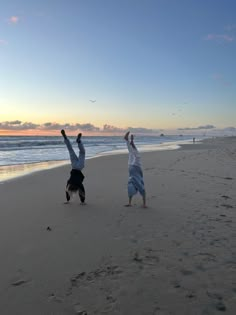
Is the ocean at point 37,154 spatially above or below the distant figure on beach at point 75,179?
below

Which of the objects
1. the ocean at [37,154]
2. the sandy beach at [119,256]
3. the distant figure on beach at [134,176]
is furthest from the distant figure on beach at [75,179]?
the ocean at [37,154]

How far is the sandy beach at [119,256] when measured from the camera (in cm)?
371

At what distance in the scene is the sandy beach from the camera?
3713 millimetres

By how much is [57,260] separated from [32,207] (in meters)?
3.76

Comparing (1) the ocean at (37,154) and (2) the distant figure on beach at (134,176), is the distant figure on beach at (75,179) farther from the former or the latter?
(1) the ocean at (37,154)

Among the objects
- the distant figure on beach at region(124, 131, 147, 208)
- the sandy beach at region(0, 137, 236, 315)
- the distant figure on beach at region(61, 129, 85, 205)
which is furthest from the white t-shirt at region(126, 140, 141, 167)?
the distant figure on beach at region(61, 129, 85, 205)

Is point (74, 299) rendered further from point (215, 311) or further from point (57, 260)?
point (215, 311)

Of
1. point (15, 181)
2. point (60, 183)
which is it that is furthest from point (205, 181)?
point (15, 181)

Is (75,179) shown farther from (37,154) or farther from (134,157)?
(37,154)

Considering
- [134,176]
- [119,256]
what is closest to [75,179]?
[134,176]

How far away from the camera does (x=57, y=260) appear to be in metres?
4.94

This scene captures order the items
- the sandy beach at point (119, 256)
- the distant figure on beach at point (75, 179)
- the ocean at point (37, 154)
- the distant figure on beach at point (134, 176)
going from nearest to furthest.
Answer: the sandy beach at point (119, 256)
the distant figure on beach at point (134, 176)
the distant figure on beach at point (75, 179)
the ocean at point (37, 154)

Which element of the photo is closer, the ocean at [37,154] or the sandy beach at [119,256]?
the sandy beach at [119,256]

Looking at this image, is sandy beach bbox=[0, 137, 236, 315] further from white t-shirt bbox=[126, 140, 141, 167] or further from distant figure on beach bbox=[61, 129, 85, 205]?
white t-shirt bbox=[126, 140, 141, 167]
